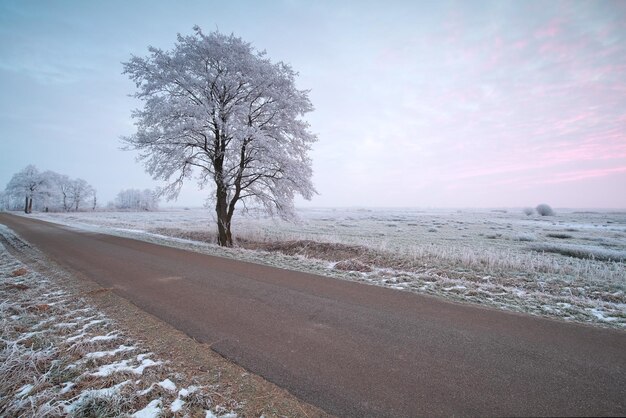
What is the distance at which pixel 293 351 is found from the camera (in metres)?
4.29

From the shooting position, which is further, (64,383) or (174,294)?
(174,294)

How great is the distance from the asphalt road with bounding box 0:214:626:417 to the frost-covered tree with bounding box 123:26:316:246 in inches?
343

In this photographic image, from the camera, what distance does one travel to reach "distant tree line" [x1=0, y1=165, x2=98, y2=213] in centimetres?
6506

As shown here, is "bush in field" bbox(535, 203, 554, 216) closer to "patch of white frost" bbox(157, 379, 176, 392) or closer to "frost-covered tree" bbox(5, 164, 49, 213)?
"patch of white frost" bbox(157, 379, 176, 392)

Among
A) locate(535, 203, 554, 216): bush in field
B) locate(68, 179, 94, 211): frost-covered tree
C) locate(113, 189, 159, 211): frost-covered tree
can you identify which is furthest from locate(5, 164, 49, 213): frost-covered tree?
locate(535, 203, 554, 216): bush in field

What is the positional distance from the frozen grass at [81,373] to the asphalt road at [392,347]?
2.91 feet

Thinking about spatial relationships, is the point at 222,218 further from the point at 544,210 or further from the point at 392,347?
the point at 544,210

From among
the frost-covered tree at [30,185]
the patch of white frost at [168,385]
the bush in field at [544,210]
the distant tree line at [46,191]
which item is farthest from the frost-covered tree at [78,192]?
the bush in field at [544,210]

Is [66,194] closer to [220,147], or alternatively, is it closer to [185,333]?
[220,147]

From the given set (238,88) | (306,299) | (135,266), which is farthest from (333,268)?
(238,88)

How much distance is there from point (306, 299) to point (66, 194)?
105 m

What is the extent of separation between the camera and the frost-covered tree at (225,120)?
14.6 meters

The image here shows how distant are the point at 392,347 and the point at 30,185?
90.0 meters

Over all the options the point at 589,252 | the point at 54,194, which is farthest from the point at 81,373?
the point at 54,194
